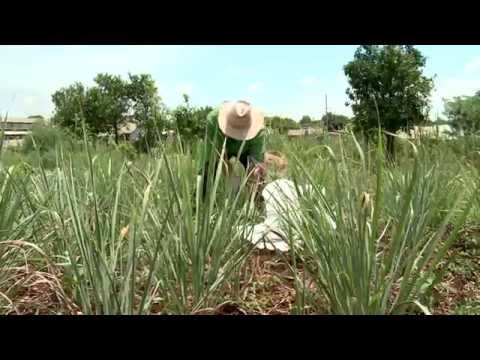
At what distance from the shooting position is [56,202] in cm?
128

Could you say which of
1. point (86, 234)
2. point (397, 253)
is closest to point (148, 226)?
point (86, 234)

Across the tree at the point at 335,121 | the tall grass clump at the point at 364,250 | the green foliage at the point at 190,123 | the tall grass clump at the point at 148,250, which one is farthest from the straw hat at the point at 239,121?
the tall grass clump at the point at 364,250

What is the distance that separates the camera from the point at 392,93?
3188 mm

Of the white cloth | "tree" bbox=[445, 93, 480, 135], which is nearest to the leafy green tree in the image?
the white cloth

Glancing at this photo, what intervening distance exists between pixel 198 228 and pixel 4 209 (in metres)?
0.56

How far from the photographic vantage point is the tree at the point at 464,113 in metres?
1.99

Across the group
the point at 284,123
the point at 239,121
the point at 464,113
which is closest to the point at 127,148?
the point at 239,121

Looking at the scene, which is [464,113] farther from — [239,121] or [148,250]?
[148,250]

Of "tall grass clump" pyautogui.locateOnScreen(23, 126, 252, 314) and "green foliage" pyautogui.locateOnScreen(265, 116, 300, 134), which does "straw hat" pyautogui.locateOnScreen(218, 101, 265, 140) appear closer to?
"green foliage" pyautogui.locateOnScreen(265, 116, 300, 134)

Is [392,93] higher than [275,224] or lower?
higher

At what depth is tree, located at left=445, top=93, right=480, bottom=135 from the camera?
199cm

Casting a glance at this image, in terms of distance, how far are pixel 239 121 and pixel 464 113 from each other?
4.11 feet
